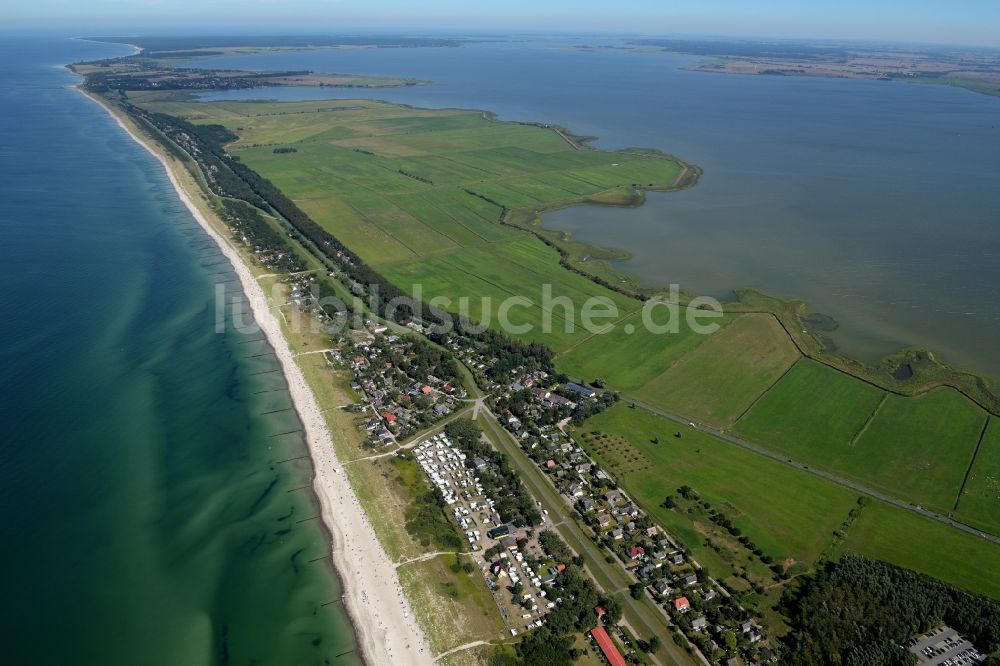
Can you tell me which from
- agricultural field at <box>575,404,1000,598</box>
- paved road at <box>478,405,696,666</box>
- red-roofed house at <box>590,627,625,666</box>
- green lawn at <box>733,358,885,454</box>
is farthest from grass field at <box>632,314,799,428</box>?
red-roofed house at <box>590,627,625,666</box>

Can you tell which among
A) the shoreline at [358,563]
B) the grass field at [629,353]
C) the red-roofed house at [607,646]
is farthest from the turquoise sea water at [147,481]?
the grass field at [629,353]

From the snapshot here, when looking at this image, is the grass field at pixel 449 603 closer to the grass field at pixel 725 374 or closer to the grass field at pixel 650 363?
the grass field at pixel 650 363

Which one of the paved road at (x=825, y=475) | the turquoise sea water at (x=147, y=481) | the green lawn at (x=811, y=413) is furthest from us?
the green lawn at (x=811, y=413)

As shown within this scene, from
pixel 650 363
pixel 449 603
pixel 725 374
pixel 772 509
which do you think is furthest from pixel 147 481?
pixel 725 374

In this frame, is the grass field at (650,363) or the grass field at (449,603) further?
the grass field at (650,363)

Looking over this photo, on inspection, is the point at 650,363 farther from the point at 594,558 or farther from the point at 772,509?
the point at 594,558

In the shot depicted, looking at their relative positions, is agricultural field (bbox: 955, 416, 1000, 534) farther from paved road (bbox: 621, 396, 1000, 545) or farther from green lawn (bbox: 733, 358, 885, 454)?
green lawn (bbox: 733, 358, 885, 454)
